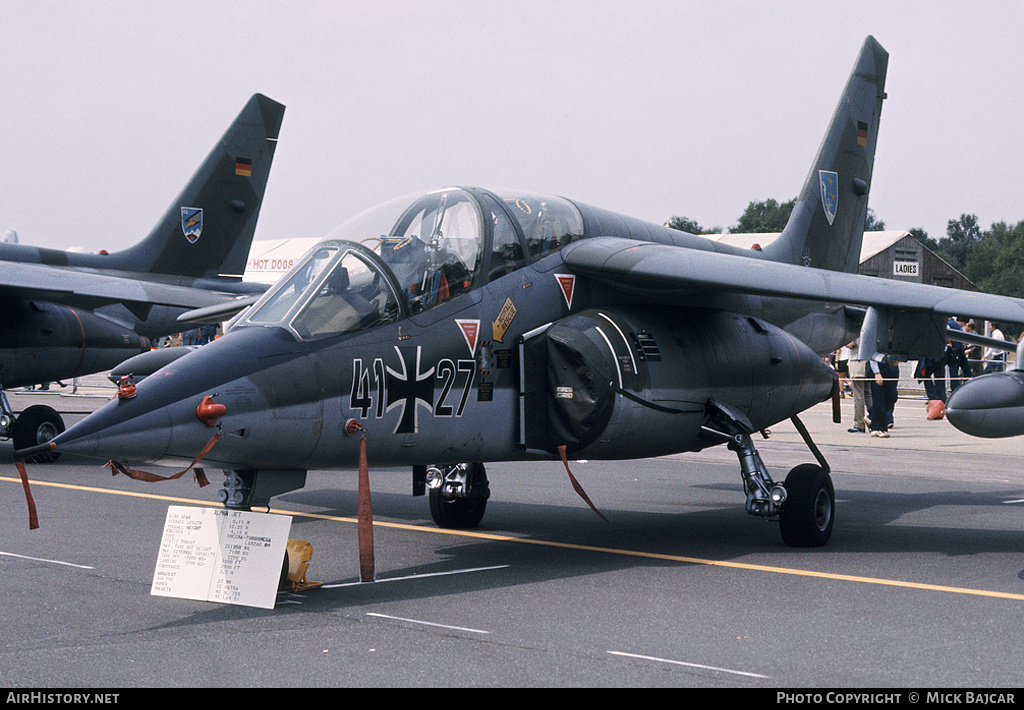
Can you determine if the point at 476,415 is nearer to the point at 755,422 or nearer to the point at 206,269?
the point at 755,422

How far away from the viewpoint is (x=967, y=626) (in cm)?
611

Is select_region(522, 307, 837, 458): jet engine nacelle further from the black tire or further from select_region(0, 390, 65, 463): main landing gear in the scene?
select_region(0, 390, 65, 463): main landing gear

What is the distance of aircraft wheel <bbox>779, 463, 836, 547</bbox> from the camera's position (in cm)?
895

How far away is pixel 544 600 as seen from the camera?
22.2 feet

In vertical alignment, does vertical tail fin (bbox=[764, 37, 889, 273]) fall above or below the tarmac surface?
above

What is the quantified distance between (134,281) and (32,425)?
98.5 inches

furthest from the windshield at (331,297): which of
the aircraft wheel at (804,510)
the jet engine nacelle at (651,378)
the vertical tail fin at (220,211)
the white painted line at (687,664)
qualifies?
the vertical tail fin at (220,211)

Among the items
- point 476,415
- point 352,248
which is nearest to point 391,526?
point 476,415

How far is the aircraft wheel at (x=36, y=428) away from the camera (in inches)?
586

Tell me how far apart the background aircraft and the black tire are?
19.6ft

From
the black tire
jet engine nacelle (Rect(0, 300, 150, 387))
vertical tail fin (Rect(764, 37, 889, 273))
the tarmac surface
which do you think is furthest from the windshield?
jet engine nacelle (Rect(0, 300, 150, 387))

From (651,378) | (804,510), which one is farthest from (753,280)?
(804,510)

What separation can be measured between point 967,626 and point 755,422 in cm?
387

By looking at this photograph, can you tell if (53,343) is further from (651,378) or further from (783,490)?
(783,490)
